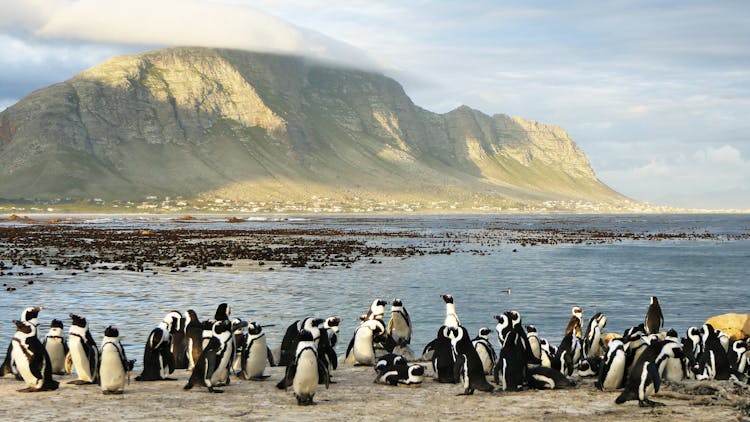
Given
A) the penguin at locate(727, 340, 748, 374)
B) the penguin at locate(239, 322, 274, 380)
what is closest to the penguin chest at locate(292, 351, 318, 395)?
the penguin at locate(239, 322, 274, 380)

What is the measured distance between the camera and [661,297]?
40.1m

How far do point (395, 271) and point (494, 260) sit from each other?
14.5 m

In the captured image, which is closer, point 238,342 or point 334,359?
point 334,359

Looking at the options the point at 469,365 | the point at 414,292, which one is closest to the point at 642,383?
the point at 469,365

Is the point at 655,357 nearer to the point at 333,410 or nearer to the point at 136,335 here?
the point at 333,410

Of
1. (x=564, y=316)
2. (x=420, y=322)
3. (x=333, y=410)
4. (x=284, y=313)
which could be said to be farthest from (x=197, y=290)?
(x=333, y=410)

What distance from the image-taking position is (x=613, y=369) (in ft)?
53.8

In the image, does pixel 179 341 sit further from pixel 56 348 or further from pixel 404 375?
pixel 404 375

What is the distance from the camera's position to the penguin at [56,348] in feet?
58.4

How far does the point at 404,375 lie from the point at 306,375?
283cm

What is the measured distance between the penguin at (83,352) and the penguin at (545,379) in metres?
9.00

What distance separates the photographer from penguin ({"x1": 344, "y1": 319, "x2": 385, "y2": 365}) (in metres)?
20.4

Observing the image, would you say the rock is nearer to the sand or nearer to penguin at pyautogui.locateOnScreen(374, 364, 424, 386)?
the sand

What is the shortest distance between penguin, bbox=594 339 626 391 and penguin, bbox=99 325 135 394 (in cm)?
956
